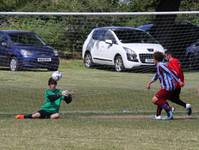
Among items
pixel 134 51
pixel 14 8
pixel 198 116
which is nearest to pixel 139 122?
pixel 198 116

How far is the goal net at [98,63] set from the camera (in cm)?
1823

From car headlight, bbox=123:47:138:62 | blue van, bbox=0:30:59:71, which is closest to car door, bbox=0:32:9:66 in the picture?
blue van, bbox=0:30:59:71

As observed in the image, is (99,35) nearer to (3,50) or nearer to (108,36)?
(108,36)

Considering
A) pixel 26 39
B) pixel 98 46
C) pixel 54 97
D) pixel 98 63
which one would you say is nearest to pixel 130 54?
pixel 98 46

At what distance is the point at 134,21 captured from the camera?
74.5ft

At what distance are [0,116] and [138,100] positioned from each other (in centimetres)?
517

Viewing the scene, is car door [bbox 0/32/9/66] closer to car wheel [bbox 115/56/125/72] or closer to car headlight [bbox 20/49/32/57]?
car headlight [bbox 20/49/32/57]

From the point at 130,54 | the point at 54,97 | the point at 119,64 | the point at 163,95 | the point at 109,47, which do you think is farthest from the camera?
the point at 130,54

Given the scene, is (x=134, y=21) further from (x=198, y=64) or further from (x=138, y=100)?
(x=138, y=100)

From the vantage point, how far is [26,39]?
18.7 m

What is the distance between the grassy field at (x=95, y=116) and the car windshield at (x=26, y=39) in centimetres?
118

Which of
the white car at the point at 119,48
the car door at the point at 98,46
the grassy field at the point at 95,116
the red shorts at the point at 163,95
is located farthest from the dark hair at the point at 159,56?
the car door at the point at 98,46

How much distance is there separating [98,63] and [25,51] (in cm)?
367

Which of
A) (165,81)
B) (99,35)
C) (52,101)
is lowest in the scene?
(52,101)
